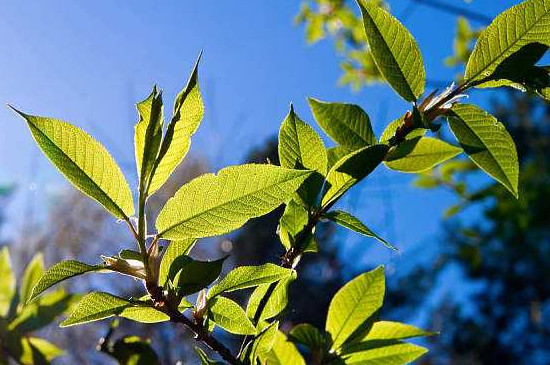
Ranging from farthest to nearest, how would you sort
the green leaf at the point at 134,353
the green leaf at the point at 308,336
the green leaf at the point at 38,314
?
the green leaf at the point at 38,314
the green leaf at the point at 134,353
the green leaf at the point at 308,336

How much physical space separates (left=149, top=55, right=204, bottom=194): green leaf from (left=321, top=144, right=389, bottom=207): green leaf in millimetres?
108

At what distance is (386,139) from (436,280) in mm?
11770

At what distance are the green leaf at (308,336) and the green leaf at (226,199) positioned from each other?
130mm

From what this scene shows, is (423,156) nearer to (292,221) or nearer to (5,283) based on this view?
(292,221)

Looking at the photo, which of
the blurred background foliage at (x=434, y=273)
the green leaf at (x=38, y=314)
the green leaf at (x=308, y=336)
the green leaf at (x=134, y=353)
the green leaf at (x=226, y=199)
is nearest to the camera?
the green leaf at (x=226, y=199)

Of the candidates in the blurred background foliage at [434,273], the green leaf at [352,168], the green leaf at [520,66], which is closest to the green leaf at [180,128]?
the green leaf at [352,168]

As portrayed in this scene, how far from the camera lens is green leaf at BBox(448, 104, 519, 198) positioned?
41 centimetres

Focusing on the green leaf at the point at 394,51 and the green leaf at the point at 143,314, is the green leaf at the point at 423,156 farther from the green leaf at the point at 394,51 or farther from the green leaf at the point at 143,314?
the green leaf at the point at 143,314

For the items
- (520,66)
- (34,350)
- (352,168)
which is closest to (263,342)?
(352,168)

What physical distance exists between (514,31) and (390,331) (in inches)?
9.5

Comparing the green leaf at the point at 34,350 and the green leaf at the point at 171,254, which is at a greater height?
the green leaf at the point at 171,254

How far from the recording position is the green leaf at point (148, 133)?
1.12 feet

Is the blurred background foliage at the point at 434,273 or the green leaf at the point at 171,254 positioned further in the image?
the blurred background foliage at the point at 434,273

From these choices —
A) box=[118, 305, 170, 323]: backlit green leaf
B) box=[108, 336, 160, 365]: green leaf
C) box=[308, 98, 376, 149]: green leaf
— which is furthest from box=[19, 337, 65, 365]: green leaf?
box=[308, 98, 376, 149]: green leaf
